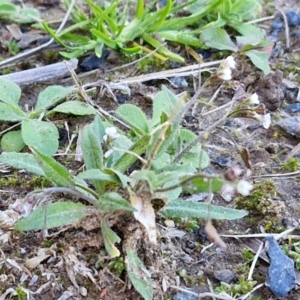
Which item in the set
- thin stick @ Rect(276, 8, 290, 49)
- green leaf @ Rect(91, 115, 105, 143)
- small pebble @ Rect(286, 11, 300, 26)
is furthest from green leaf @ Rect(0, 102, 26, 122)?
small pebble @ Rect(286, 11, 300, 26)

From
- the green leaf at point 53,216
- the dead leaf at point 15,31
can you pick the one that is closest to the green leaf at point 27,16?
the dead leaf at point 15,31

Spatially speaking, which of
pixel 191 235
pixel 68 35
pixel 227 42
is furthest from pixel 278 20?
pixel 191 235

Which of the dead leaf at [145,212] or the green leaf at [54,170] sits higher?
the green leaf at [54,170]

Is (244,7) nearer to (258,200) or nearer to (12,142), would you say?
(258,200)

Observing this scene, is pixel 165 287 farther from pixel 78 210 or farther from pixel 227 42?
pixel 227 42

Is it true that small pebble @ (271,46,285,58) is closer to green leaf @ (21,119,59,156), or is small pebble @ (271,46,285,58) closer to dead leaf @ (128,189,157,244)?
green leaf @ (21,119,59,156)

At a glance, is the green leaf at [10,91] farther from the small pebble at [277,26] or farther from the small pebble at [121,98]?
the small pebble at [277,26]

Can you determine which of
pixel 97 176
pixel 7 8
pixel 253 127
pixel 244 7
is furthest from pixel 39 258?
pixel 244 7
